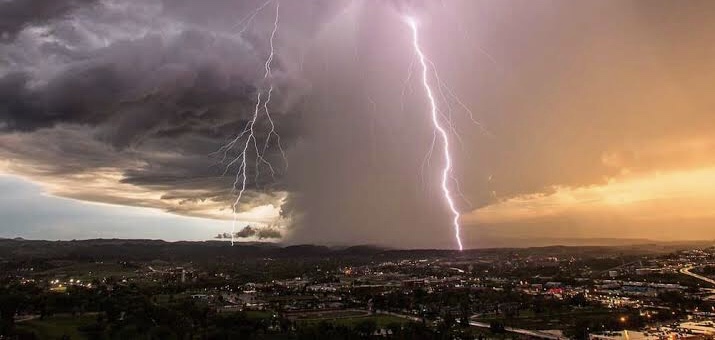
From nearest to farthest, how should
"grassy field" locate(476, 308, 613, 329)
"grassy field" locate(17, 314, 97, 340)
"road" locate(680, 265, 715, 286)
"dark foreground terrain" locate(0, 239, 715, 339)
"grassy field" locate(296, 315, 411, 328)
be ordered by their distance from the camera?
"grassy field" locate(17, 314, 97, 340) < "dark foreground terrain" locate(0, 239, 715, 339) < "grassy field" locate(296, 315, 411, 328) < "grassy field" locate(476, 308, 613, 329) < "road" locate(680, 265, 715, 286)

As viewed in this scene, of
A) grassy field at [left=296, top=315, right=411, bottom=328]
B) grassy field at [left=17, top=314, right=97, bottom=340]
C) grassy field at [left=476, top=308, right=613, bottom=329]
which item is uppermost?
grassy field at [left=17, top=314, right=97, bottom=340]

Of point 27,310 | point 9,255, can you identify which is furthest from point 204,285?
point 9,255

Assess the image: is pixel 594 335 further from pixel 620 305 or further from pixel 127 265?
pixel 127 265

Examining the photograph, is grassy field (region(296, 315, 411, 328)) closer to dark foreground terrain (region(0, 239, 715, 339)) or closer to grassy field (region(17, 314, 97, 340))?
dark foreground terrain (region(0, 239, 715, 339))

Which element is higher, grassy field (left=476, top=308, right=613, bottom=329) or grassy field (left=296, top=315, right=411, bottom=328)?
grassy field (left=296, top=315, right=411, bottom=328)

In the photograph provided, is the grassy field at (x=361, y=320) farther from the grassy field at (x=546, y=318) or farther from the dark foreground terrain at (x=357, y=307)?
the grassy field at (x=546, y=318)

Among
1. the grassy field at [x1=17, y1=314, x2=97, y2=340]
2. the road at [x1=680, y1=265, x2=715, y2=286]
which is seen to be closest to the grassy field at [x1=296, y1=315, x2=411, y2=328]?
the grassy field at [x1=17, y1=314, x2=97, y2=340]

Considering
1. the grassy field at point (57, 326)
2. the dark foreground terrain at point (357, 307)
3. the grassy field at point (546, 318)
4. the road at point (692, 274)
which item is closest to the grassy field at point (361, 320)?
the dark foreground terrain at point (357, 307)

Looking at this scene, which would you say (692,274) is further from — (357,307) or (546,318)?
(357,307)

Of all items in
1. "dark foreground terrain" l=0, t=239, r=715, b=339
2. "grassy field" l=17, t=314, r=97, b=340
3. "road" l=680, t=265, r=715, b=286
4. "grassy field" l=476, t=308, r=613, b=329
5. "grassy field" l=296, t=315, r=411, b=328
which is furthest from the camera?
"road" l=680, t=265, r=715, b=286
